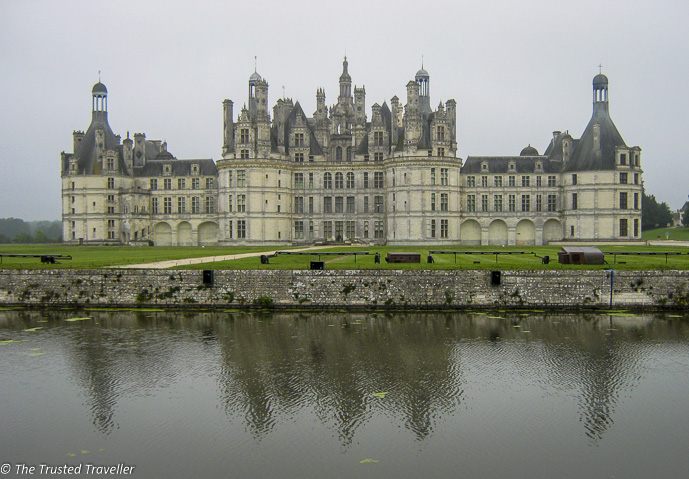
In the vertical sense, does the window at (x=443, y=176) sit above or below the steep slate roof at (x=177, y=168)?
below

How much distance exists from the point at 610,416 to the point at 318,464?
28.1ft

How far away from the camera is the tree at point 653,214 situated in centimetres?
10450

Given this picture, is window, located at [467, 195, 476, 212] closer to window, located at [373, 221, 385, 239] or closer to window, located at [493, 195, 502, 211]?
window, located at [493, 195, 502, 211]

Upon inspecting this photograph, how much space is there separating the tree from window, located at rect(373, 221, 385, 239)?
55.3m

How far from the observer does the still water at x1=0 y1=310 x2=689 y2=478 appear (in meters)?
13.6

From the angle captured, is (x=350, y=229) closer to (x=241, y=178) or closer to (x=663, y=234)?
(x=241, y=178)

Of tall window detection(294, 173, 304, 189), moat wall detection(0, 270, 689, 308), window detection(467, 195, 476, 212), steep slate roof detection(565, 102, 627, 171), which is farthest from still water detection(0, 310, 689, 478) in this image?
tall window detection(294, 173, 304, 189)

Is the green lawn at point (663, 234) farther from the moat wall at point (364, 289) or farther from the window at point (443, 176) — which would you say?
the moat wall at point (364, 289)

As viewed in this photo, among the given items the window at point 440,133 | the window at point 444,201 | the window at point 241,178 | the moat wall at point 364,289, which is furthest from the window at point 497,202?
the moat wall at point 364,289

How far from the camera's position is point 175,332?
88.4 ft

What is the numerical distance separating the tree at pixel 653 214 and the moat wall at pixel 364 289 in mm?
80489

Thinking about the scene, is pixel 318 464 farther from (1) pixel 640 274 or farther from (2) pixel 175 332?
(1) pixel 640 274

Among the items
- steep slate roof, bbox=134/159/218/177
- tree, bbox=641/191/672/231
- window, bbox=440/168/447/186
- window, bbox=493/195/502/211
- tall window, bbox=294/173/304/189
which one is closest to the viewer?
window, bbox=440/168/447/186

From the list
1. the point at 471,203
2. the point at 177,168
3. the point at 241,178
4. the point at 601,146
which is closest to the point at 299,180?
the point at 241,178
